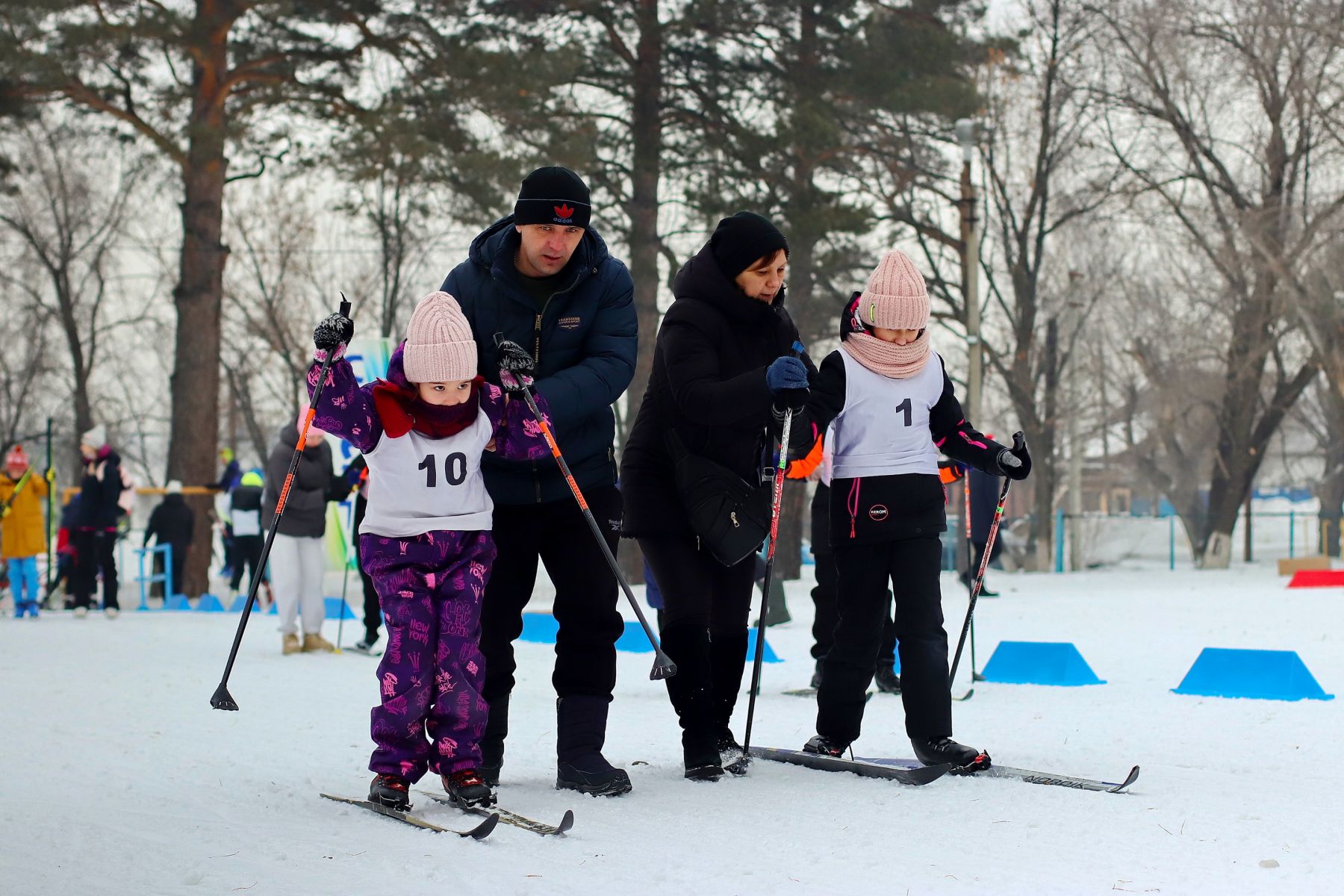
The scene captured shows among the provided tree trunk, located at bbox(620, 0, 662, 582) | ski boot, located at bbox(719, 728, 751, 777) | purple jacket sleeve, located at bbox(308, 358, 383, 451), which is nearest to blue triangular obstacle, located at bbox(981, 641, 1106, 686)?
ski boot, located at bbox(719, 728, 751, 777)

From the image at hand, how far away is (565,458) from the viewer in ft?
15.4

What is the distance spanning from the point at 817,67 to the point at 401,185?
5.19 meters

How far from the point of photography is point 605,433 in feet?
15.8

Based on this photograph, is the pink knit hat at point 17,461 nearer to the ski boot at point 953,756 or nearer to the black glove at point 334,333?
the black glove at point 334,333

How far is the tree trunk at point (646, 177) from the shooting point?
1777 centimetres

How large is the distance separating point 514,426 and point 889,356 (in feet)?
4.12

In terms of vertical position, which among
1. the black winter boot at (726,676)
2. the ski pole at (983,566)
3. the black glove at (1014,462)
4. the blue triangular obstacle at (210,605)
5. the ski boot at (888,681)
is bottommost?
the blue triangular obstacle at (210,605)

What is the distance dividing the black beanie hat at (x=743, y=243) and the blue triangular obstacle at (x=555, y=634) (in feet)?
16.0

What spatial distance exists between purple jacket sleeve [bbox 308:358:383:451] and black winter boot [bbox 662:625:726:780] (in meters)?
1.14

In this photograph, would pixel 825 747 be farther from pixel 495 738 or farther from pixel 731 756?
pixel 495 738

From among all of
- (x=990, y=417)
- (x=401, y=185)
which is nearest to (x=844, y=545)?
(x=401, y=185)

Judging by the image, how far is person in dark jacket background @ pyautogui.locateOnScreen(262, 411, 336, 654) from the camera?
32.6 feet

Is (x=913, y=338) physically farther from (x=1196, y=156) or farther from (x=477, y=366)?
(x=1196, y=156)

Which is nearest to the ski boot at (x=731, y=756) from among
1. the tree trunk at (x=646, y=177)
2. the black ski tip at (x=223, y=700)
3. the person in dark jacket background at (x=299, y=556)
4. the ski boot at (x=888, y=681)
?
the black ski tip at (x=223, y=700)
